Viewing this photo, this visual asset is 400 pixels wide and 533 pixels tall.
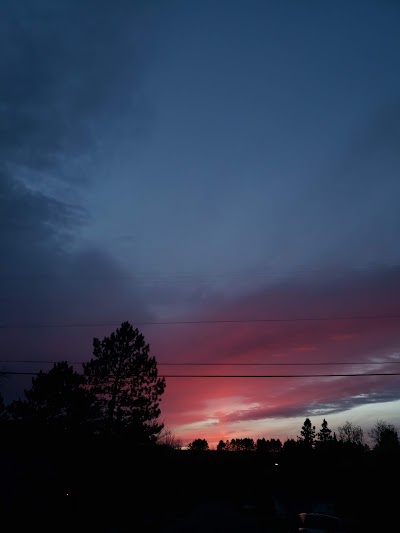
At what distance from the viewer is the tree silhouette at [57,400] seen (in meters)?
41.0

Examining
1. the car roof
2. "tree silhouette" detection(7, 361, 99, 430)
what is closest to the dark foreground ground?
the car roof

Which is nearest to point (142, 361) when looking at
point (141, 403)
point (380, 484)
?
point (141, 403)

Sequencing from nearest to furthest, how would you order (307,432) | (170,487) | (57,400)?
(57,400) < (170,487) < (307,432)

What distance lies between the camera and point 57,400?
4209 cm

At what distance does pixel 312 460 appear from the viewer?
40.9 meters

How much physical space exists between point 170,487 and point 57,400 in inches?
660

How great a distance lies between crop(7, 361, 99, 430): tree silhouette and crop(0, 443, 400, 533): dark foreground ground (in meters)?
8.52

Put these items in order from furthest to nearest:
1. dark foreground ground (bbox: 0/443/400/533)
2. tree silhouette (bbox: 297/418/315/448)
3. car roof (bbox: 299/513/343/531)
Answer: tree silhouette (bbox: 297/418/315/448)
dark foreground ground (bbox: 0/443/400/533)
car roof (bbox: 299/513/343/531)

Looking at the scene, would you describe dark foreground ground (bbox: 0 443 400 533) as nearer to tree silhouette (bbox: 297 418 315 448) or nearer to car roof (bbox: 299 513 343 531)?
car roof (bbox: 299 513 343 531)

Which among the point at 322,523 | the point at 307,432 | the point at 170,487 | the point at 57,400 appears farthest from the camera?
A: the point at 307,432

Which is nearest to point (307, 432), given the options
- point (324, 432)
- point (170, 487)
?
point (324, 432)

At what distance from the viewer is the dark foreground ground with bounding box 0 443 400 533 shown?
21594 millimetres

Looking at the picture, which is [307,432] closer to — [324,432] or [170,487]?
[324,432]

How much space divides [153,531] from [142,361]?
65.0 feet
